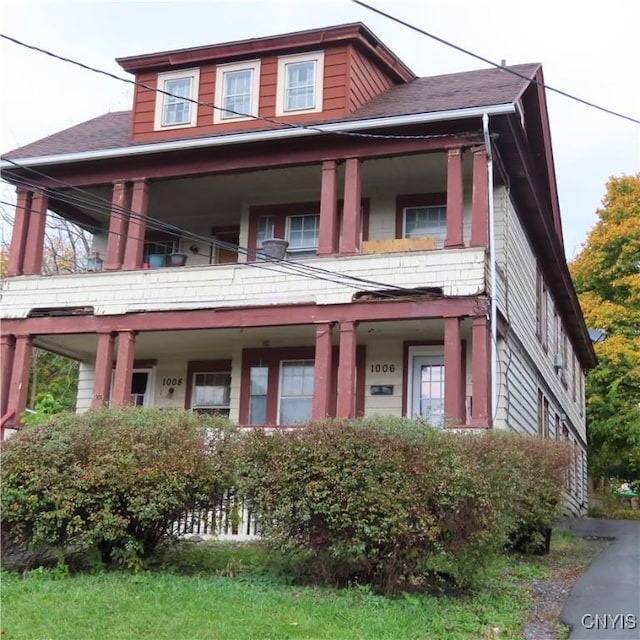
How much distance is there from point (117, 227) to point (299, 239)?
12.5 ft

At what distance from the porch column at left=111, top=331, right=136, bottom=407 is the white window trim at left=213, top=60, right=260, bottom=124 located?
467 cm

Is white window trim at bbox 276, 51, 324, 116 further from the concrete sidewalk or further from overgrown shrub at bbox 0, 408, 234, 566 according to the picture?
the concrete sidewalk

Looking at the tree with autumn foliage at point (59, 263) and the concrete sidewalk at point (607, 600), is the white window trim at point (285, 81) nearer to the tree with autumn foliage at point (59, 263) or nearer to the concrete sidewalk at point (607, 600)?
the concrete sidewalk at point (607, 600)

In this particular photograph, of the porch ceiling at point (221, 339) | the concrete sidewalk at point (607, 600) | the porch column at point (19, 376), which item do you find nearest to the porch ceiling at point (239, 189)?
the porch ceiling at point (221, 339)

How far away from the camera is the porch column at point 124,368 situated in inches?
594

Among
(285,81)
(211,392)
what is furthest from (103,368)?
(285,81)

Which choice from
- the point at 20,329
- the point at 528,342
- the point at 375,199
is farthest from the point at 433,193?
the point at 20,329

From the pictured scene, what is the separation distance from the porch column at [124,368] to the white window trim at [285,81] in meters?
5.26

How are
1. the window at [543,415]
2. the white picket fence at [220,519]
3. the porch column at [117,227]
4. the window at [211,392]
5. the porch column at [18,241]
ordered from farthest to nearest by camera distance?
the window at [543,415] → the window at [211,392] → the porch column at [18,241] → the porch column at [117,227] → the white picket fence at [220,519]

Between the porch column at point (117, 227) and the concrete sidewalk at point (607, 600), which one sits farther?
the porch column at point (117, 227)

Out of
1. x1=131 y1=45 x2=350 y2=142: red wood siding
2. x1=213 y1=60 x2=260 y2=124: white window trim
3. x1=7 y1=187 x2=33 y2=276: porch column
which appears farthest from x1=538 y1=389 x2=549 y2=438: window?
x1=7 y1=187 x2=33 y2=276: porch column

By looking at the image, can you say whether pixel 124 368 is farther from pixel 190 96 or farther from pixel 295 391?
pixel 190 96

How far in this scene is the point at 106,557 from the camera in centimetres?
881

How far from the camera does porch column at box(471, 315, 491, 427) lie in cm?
1289
